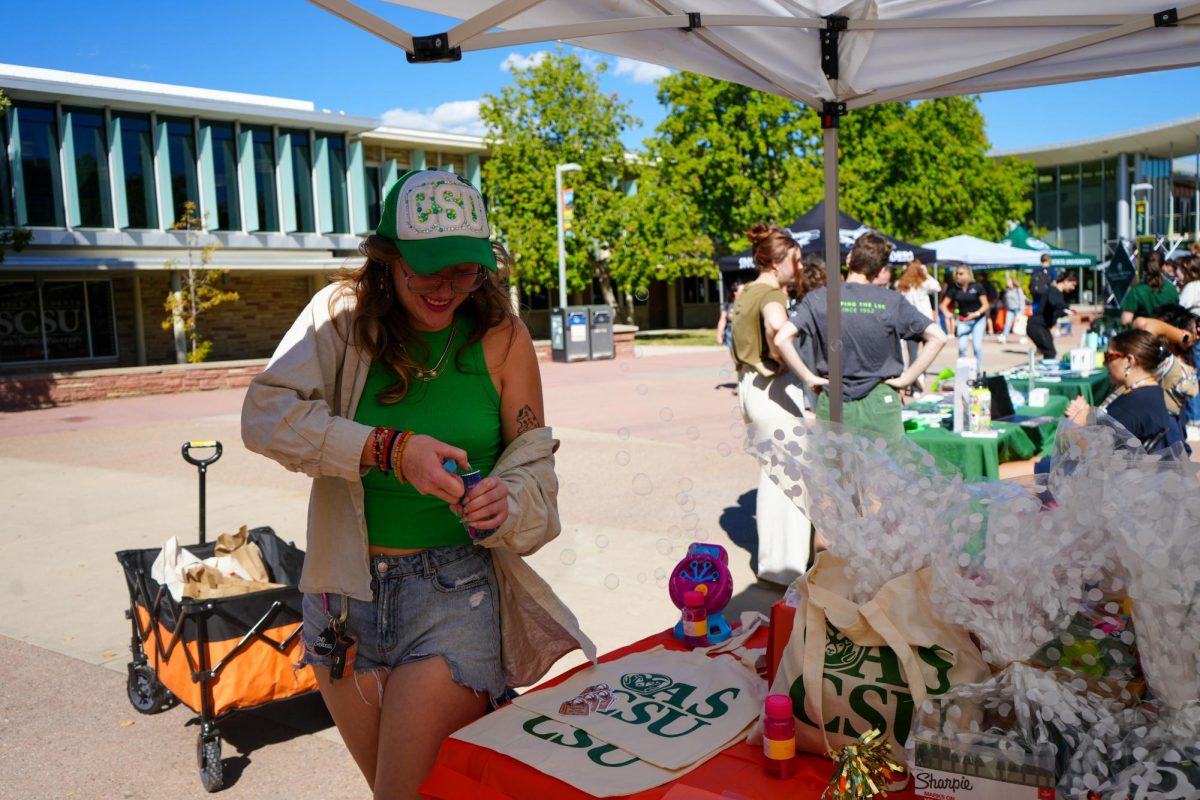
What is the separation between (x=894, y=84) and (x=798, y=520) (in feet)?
8.20

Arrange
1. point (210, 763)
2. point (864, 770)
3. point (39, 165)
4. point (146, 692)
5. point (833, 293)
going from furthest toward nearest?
point (39, 165), point (146, 692), point (833, 293), point (210, 763), point (864, 770)

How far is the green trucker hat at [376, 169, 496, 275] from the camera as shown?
6.32 ft

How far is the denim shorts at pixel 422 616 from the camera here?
2023 mm

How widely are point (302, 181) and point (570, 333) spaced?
10.6m

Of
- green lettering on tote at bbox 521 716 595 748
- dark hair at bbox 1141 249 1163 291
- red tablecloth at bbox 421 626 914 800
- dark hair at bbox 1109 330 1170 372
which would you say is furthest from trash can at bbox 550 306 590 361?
red tablecloth at bbox 421 626 914 800

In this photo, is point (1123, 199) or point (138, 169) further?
→ point (1123, 199)

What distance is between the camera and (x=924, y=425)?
648cm

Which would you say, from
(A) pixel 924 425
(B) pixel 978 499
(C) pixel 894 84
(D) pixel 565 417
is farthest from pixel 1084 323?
(B) pixel 978 499

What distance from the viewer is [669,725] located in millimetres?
1983

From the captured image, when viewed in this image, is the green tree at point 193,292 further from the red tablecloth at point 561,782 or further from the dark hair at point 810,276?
the red tablecloth at point 561,782

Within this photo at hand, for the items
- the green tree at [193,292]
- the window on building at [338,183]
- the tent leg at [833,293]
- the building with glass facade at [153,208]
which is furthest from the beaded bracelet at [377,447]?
the window on building at [338,183]

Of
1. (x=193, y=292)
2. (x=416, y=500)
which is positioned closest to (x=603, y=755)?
(x=416, y=500)

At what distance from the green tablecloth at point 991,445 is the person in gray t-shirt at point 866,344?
0.36 meters

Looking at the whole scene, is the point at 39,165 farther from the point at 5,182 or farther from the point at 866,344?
the point at 866,344
